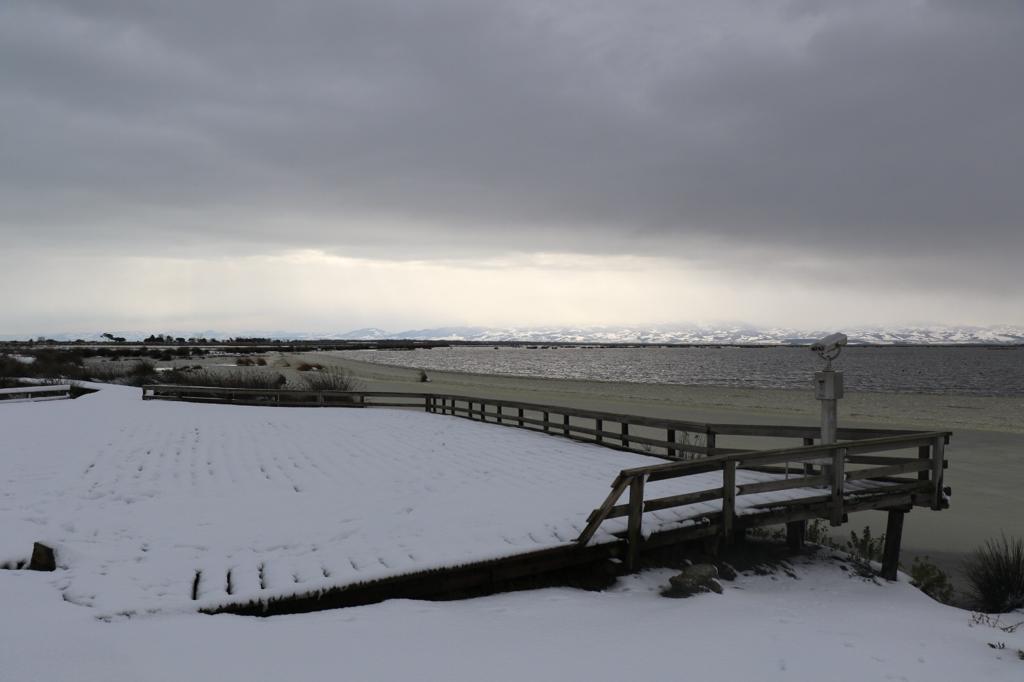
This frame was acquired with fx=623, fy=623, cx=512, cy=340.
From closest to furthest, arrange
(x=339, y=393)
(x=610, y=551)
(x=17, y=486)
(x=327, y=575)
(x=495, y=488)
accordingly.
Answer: (x=327, y=575) → (x=610, y=551) → (x=17, y=486) → (x=495, y=488) → (x=339, y=393)

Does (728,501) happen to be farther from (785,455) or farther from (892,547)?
(892,547)

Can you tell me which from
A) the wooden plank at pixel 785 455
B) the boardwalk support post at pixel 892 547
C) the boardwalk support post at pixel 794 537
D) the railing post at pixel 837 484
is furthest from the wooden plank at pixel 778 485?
the boardwalk support post at pixel 892 547

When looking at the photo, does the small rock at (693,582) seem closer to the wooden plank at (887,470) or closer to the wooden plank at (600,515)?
the wooden plank at (600,515)

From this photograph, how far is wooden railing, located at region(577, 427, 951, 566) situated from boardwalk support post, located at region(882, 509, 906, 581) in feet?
0.86

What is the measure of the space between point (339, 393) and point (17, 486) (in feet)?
49.2

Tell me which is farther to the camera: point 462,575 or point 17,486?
point 17,486

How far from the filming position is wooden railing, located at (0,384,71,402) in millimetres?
23641

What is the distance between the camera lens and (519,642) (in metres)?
5.37

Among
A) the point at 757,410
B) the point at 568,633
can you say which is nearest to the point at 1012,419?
the point at 757,410

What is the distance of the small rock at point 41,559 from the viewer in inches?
234

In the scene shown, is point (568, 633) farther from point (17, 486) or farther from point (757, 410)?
point (757, 410)

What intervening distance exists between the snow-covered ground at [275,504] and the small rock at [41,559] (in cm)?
14

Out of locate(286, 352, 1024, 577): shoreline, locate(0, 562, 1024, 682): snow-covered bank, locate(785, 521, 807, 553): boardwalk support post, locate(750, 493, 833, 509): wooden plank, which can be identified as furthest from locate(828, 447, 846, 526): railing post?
locate(286, 352, 1024, 577): shoreline

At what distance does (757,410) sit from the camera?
36656 mm
